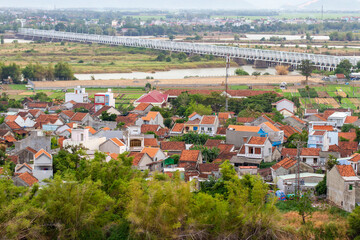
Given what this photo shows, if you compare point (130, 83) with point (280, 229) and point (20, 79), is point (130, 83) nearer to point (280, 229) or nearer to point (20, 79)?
point (20, 79)

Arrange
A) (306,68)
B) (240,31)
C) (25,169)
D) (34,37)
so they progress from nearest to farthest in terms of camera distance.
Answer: (25,169) < (306,68) < (34,37) < (240,31)

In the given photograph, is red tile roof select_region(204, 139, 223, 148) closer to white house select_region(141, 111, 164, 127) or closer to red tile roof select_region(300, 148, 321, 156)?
red tile roof select_region(300, 148, 321, 156)

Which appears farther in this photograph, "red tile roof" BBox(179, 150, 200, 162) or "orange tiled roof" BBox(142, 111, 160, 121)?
"orange tiled roof" BBox(142, 111, 160, 121)

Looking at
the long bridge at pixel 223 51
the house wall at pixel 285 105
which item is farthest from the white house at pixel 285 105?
the long bridge at pixel 223 51

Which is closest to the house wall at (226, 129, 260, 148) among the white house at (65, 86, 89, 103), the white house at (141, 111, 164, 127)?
the white house at (141, 111, 164, 127)

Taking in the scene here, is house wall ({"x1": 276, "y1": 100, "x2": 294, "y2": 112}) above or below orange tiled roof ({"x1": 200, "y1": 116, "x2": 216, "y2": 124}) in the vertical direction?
below

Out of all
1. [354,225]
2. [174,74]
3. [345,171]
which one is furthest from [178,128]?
[174,74]

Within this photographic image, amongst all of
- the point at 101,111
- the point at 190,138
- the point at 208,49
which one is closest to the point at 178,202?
the point at 190,138
